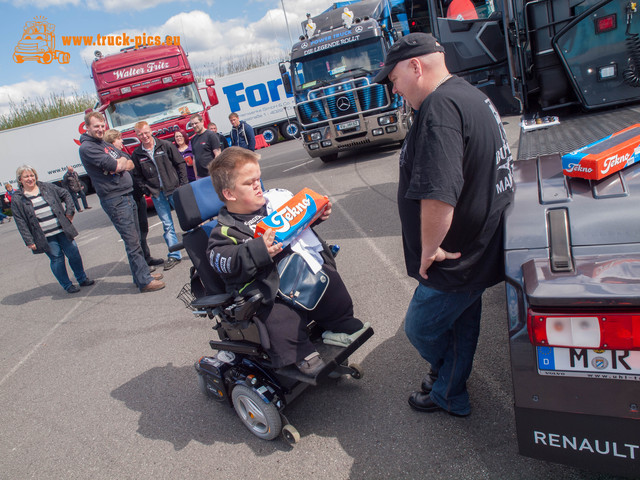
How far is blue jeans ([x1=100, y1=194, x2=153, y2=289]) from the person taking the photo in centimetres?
555

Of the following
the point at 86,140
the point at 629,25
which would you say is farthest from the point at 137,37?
the point at 629,25

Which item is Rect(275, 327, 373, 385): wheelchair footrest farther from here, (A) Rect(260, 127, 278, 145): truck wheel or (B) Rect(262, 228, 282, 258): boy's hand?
(A) Rect(260, 127, 278, 145): truck wheel

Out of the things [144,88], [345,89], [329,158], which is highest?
[144,88]

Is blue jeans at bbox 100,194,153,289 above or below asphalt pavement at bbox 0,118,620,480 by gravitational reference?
above

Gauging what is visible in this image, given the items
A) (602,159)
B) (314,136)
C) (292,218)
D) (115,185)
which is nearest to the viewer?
(602,159)

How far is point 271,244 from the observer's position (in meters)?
2.40

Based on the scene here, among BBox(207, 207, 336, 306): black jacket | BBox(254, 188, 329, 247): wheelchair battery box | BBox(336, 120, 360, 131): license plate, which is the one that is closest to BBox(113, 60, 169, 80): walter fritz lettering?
BBox(336, 120, 360, 131): license plate

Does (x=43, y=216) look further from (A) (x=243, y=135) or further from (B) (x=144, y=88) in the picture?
(B) (x=144, y=88)

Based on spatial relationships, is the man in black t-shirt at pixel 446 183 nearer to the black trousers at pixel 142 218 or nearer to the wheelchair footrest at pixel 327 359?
the wheelchair footrest at pixel 327 359

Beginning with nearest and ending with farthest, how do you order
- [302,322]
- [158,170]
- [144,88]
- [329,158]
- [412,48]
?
[412,48], [302,322], [158,170], [144,88], [329,158]

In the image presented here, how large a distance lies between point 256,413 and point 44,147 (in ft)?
68.0

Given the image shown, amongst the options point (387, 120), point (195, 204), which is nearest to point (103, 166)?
point (195, 204)

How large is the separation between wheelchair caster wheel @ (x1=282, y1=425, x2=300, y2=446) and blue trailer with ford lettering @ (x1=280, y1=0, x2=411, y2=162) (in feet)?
27.7

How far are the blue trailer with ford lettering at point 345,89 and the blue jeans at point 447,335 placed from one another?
8170 mm
